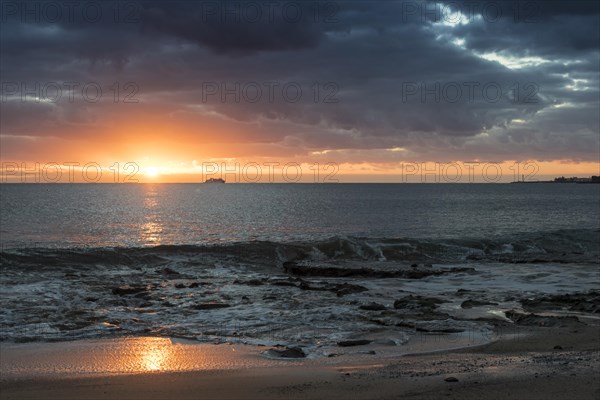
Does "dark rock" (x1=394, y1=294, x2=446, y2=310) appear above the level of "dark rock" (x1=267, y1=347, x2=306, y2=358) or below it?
below

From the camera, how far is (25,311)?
617 inches

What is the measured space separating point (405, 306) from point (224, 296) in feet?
19.5

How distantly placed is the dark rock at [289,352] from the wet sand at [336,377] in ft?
0.92

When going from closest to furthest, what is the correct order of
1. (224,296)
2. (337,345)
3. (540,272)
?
(337,345) → (224,296) → (540,272)

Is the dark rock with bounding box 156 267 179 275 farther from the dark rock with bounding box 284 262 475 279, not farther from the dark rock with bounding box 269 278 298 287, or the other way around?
the dark rock with bounding box 269 278 298 287

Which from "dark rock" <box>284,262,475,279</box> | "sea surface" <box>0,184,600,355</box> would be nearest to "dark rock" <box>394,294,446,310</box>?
"sea surface" <box>0,184,600,355</box>

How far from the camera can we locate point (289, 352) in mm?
10797

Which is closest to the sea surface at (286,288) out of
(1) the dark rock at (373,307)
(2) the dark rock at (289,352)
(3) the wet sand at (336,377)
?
(1) the dark rock at (373,307)

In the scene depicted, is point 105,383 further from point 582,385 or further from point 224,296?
point 224,296

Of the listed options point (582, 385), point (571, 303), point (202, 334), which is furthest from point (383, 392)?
point (571, 303)

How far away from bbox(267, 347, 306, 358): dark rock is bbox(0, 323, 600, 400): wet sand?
0.92 feet

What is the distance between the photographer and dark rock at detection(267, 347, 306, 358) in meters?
10.6

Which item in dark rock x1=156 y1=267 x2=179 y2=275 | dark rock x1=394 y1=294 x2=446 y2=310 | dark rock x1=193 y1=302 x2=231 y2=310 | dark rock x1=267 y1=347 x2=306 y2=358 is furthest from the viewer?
dark rock x1=156 y1=267 x2=179 y2=275

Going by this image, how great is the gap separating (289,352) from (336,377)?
1922 mm
